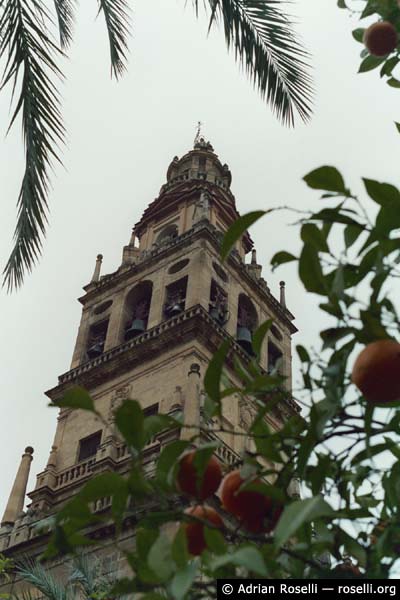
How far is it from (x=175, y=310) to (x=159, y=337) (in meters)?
1.62

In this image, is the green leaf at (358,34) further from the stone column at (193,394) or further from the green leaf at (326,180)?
the stone column at (193,394)

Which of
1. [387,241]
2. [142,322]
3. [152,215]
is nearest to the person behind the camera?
[387,241]

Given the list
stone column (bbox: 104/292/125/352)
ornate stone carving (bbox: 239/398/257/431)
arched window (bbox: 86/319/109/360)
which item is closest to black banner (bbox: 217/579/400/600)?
ornate stone carving (bbox: 239/398/257/431)

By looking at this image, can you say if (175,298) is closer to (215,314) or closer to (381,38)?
(215,314)

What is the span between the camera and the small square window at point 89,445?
26.2 metres

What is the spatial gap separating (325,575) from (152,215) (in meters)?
35.7

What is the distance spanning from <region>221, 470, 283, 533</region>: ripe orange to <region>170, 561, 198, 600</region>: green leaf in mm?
393

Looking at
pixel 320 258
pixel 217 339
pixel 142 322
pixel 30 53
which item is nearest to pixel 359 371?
pixel 320 258

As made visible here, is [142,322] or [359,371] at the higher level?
[142,322]

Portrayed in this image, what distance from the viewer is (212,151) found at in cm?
4238

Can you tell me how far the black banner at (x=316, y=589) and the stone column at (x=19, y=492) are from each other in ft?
78.2

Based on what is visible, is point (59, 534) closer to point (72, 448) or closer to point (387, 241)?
point (387, 241)

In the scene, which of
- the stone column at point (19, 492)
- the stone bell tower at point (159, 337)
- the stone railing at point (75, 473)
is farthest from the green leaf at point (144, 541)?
the stone column at point (19, 492)

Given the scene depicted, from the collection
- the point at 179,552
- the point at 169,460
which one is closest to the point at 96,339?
the point at 169,460
